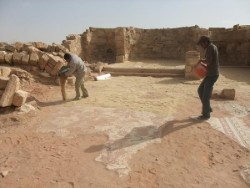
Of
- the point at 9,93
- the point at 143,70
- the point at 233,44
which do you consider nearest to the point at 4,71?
the point at 9,93

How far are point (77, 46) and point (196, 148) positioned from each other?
10.9 m

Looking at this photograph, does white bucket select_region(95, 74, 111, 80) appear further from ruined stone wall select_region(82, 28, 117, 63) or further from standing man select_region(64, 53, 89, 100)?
ruined stone wall select_region(82, 28, 117, 63)

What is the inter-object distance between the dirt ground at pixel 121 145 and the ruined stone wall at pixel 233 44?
775 cm

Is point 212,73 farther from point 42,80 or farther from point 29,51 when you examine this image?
point 29,51

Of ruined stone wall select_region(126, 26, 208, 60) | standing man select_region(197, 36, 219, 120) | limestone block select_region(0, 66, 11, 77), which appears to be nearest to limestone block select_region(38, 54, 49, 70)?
limestone block select_region(0, 66, 11, 77)

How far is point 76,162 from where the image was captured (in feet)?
12.4

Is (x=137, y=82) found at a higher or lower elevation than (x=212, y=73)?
lower

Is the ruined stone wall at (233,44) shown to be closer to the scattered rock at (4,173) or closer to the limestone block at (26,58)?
the limestone block at (26,58)

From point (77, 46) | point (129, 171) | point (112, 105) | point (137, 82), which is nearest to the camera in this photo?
point (129, 171)

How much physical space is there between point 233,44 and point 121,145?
12.1 metres

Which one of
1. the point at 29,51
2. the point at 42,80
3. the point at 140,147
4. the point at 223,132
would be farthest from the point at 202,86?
the point at 29,51

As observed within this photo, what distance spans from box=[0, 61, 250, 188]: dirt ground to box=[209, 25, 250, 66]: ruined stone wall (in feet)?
25.4

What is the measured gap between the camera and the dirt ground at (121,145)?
11.2 feet

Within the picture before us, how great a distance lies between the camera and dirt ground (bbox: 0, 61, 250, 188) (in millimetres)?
3420
